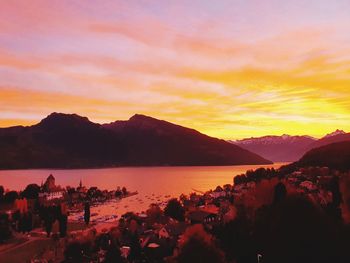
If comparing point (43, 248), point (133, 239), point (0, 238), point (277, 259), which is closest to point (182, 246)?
point (133, 239)

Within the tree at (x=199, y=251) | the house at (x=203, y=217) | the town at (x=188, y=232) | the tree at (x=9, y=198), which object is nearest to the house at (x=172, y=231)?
the town at (x=188, y=232)

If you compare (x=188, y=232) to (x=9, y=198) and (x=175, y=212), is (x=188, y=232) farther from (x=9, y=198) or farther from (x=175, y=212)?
(x=9, y=198)

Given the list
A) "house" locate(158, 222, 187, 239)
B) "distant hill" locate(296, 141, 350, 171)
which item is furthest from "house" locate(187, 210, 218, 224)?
"distant hill" locate(296, 141, 350, 171)

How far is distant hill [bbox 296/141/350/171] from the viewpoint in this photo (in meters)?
126

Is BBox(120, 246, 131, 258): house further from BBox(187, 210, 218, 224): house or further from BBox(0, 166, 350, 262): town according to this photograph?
BBox(187, 210, 218, 224): house

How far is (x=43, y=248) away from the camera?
5606cm

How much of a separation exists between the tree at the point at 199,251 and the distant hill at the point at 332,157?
101858mm

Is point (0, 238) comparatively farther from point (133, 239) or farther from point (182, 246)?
point (182, 246)

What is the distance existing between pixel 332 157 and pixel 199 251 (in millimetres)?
123227

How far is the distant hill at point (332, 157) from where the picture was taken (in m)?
126

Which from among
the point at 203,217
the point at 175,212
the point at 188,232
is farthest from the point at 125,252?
the point at 175,212

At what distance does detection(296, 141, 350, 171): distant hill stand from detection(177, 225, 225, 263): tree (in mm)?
101858

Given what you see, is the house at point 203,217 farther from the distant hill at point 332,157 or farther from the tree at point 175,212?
the distant hill at point 332,157

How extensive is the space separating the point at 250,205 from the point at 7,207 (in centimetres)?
9028
